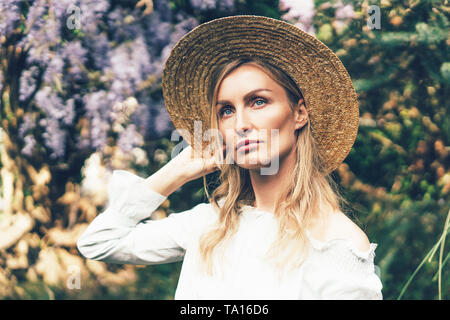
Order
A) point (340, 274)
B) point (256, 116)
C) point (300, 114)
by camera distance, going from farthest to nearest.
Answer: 1. point (300, 114)
2. point (256, 116)
3. point (340, 274)

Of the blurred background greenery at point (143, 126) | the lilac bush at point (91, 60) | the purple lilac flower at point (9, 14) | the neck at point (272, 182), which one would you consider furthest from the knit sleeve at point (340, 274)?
the purple lilac flower at point (9, 14)

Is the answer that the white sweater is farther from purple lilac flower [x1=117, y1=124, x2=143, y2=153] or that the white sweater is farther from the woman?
purple lilac flower [x1=117, y1=124, x2=143, y2=153]

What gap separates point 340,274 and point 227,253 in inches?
14.9

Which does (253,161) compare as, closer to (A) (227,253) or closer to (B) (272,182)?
(B) (272,182)

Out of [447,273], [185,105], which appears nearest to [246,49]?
[185,105]

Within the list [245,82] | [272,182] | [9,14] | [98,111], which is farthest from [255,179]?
[9,14]

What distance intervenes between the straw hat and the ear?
2cm

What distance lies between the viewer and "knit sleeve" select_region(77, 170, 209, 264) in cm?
176

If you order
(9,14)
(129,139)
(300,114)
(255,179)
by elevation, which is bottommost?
(129,139)

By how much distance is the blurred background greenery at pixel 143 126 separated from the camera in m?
2.57

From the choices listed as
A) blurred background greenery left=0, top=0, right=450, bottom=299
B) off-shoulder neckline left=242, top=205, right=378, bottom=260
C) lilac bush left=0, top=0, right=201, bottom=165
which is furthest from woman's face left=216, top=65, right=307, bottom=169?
lilac bush left=0, top=0, right=201, bottom=165

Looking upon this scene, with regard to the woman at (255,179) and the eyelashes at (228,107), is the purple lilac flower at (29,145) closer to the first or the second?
the woman at (255,179)

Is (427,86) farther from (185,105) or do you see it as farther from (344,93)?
(185,105)

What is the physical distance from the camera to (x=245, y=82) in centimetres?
160
